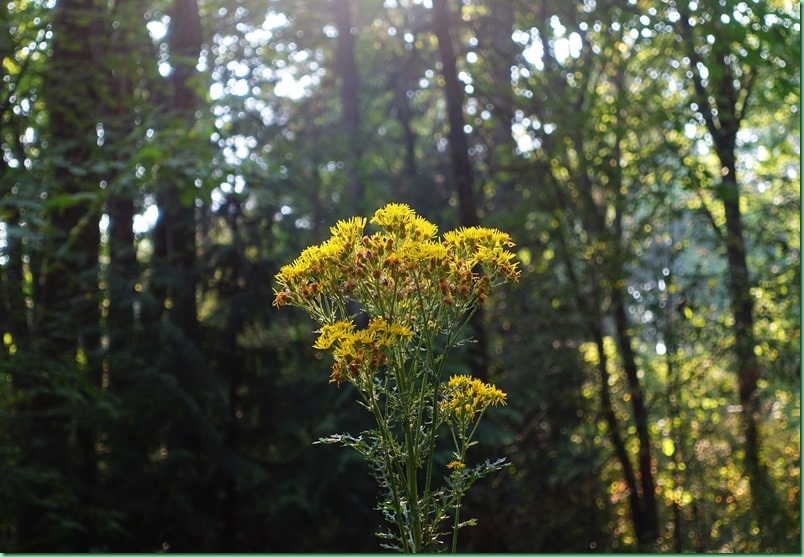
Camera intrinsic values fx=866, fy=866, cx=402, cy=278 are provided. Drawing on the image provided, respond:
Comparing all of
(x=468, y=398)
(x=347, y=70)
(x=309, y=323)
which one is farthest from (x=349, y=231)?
(x=347, y=70)

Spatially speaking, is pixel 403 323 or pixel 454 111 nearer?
pixel 403 323

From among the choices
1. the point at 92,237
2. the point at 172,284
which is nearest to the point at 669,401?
the point at 172,284

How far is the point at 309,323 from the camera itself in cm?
632

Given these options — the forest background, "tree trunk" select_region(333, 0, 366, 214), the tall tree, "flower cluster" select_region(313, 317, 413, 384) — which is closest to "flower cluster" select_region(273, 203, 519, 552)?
"flower cluster" select_region(313, 317, 413, 384)

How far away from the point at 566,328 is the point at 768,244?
1489mm

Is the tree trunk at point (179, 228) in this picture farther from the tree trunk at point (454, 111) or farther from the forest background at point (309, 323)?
the tree trunk at point (454, 111)

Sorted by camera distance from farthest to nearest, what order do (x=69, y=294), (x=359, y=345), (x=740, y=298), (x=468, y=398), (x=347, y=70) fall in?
(x=347, y=70) < (x=740, y=298) < (x=69, y=294) < (x=468, y=398) < (x=359, y=345)

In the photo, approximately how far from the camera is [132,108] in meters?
5.20

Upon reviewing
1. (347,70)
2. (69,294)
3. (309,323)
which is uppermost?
(347,70)

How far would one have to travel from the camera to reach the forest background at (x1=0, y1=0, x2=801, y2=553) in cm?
482

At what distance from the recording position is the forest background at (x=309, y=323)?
482 centimetres

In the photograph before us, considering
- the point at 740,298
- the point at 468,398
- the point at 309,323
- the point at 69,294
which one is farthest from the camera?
the point at 309,323

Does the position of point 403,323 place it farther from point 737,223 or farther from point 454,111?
point 737,223

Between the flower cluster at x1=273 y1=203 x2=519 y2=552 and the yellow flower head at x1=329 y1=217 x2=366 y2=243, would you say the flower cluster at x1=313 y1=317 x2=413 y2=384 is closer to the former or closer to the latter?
the flower cluster at x1=273 y1=203 x2=519 y2=552
